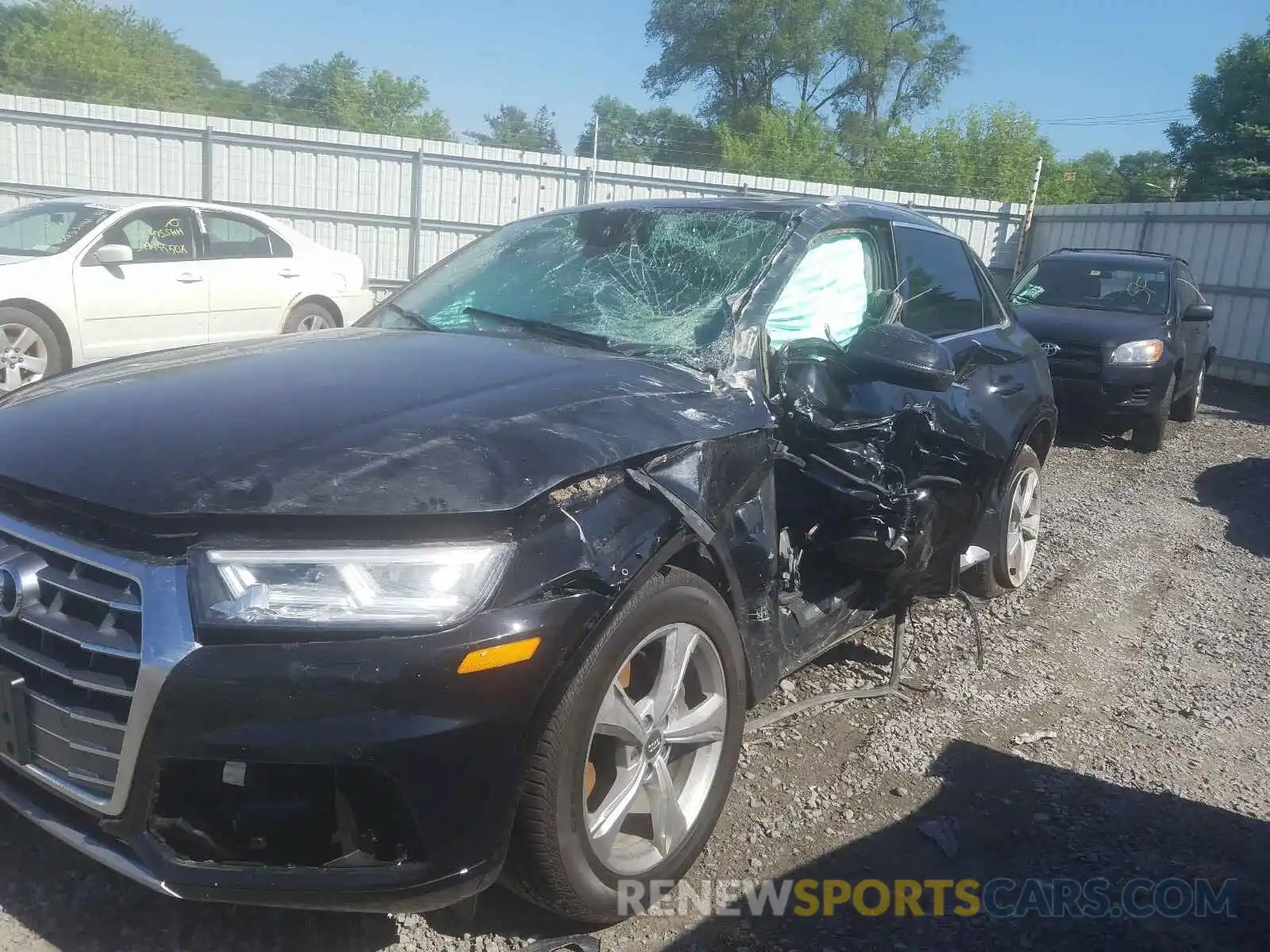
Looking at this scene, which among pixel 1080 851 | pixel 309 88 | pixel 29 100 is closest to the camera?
pixel 1080 851

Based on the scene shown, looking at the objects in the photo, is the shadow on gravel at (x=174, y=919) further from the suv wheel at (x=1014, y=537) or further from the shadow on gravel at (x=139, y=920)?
the suv wheel at (x=1014, y=537)

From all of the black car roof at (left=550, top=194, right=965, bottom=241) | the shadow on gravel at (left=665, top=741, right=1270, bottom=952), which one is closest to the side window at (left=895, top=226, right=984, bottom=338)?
the black car roof at (left=550, top=194, right=965, bottom=241)

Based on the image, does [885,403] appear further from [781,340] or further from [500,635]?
[500,635]

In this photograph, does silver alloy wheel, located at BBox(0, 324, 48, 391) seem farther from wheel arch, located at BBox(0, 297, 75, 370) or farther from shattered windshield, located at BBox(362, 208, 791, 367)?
shattered windshield, located at BBox(362, 208, 791, 367)

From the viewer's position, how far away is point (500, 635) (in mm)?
1862

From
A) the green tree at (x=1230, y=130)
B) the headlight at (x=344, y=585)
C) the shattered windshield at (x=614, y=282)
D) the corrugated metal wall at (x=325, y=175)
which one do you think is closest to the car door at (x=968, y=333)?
the shattered windshield at (x=614, y=282)

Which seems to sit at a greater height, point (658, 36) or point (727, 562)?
point (658, 36)

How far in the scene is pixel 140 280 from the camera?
8141mm

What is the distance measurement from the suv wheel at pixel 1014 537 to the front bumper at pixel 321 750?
2996 mm

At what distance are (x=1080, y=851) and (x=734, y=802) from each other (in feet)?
3.10

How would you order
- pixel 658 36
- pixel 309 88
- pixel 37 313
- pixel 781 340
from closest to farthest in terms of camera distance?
pixel 781 340 < pixel 37 313 < pixel 658 36 < pixel 309 88

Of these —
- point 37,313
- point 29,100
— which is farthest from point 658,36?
point 37,313

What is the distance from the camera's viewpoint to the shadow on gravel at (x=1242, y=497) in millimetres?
6079

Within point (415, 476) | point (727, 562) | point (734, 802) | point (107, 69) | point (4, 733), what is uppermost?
point (107, 69)
